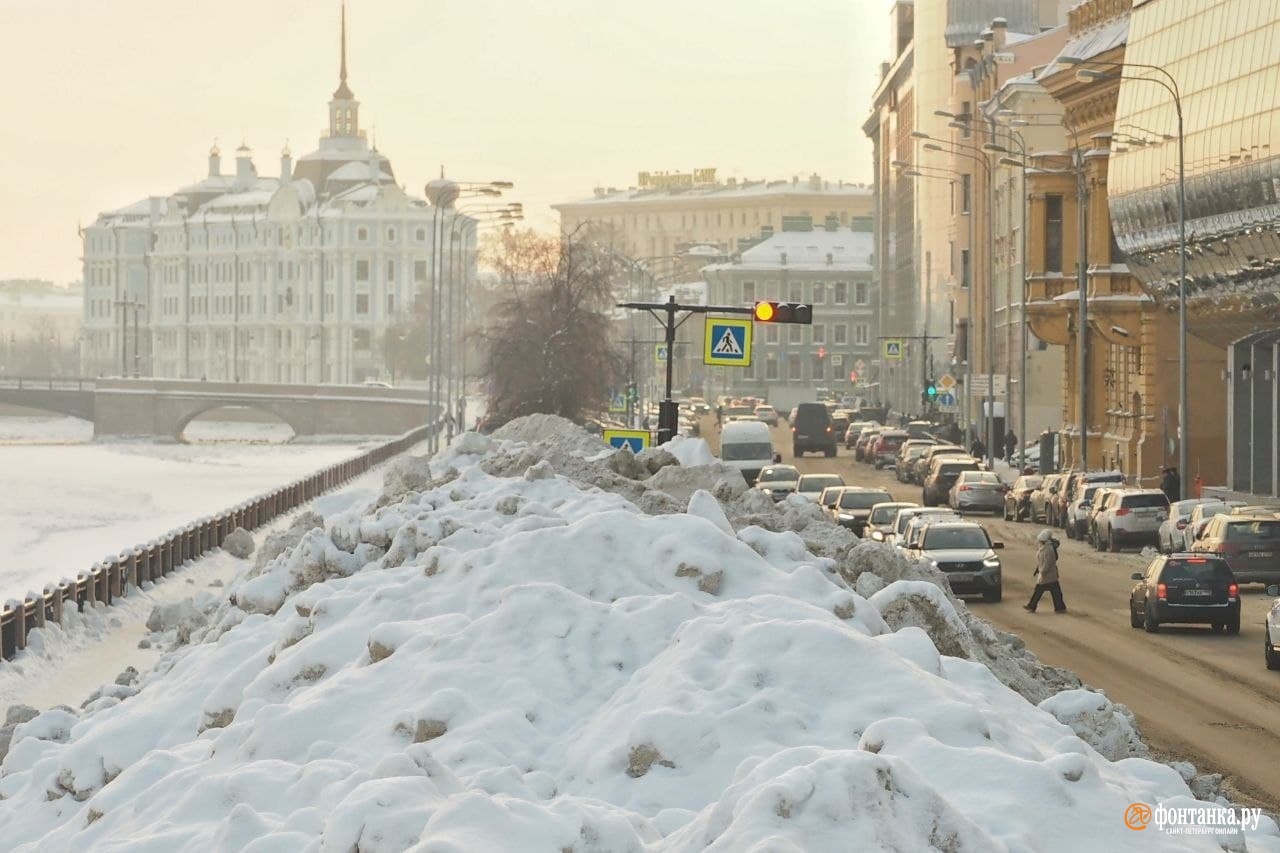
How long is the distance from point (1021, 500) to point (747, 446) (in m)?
10.3

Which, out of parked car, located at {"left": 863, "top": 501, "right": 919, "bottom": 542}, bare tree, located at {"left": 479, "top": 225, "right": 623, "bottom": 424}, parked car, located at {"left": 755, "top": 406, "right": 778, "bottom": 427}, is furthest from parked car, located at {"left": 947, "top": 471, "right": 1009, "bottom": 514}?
parked car, located at {"left": 755, "top": 406, "right": 778, "bottom": 427}

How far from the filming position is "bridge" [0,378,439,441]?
145m

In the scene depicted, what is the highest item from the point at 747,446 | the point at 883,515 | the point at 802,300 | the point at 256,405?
the point at 802,300

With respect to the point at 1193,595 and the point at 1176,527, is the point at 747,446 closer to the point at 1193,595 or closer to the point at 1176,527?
the point at 1176,527

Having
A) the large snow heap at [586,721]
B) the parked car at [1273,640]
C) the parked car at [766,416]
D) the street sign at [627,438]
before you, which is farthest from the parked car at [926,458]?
the large snow heap at [586,721]

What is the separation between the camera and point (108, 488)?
104375mm

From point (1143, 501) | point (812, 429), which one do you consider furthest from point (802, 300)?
point (1143, 501)

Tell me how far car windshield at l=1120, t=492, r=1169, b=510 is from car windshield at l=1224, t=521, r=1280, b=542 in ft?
31.8

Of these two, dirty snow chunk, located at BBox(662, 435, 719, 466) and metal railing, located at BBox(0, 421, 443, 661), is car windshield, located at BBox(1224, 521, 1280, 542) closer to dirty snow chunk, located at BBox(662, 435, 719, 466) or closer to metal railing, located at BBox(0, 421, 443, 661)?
dirty snow chunk, located at BBox(662, 435, 719, 466)

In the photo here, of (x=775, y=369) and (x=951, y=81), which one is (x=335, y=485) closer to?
(x=951, y=81)

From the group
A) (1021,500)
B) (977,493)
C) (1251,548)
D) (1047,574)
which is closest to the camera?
(1047,574)

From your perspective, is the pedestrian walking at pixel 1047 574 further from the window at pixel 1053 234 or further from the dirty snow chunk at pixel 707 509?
the window at pixel 1053 234

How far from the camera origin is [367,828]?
32.2 feet

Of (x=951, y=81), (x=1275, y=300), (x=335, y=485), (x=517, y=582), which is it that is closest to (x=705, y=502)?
(x=517, y=582)
